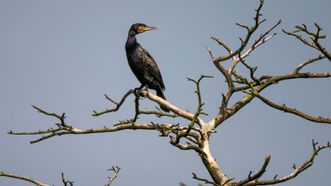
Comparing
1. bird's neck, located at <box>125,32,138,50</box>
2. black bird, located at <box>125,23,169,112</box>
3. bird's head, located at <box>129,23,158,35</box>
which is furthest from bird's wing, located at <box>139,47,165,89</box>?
bird's head, located at <box>129,23,158,35</box>

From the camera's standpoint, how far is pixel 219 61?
674 centimetres

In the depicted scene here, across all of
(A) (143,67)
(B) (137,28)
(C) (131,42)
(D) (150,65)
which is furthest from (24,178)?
(B) (137,28)

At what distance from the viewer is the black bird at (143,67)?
402 inches

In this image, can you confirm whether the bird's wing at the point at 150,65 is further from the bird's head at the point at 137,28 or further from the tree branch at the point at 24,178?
the tree branch at the point at 24,178

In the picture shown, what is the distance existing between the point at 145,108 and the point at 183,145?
1.81m

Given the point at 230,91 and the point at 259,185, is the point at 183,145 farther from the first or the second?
the point at 230,91

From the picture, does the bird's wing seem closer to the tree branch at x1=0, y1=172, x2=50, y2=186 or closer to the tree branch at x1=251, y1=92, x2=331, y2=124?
the tree branch at x1=0, y1=172, x2=50, y2=186

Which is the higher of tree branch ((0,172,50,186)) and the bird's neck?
the bird's neck

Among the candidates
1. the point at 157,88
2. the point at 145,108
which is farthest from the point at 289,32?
the point at 157,88

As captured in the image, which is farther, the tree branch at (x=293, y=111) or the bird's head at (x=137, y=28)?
the bird's head at (x=137, y=28)

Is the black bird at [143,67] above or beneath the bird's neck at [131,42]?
beneath

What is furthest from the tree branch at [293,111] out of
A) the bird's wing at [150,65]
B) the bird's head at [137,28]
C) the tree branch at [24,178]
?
the bird's head at [137,28]

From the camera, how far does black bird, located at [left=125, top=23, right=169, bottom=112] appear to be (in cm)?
1022

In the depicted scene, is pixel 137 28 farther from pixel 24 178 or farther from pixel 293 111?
pixel 293 111
